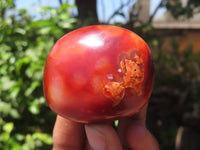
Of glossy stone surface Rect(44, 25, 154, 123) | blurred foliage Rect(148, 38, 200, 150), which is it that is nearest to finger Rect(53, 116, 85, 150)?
glossy stone surface Rect(44, 25, 154, 123)

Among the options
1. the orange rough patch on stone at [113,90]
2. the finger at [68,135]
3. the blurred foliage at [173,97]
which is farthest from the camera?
the blurred foliage at [173,97]

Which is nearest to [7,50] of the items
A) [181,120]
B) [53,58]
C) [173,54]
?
[53,58]

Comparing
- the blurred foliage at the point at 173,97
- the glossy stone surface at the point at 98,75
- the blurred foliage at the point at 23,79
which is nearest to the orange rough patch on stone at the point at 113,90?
the glossy stone surface at the point at 98,75

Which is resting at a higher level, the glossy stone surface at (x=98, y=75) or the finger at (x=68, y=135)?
the glossy stone surface at (x=98, y=75)

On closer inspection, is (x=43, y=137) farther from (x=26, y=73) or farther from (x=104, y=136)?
(x=104, y=136)

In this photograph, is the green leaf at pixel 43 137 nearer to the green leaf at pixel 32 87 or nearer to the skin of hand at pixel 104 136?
the green leaf at pixel 32 87

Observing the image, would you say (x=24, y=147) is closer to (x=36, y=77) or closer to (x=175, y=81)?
(x=36, y=77)

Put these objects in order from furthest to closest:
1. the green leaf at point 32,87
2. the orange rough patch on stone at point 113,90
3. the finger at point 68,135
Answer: the green leaf at point 32,87 < the finger at point 68,135 < the orange rough patch on stone at point 113,90
